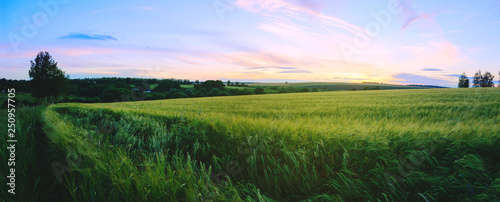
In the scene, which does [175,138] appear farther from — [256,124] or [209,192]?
[209,192]

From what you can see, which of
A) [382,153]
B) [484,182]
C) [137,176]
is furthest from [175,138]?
[484,182]

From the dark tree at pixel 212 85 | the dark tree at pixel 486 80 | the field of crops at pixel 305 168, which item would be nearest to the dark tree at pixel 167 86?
the dark tree at pixel 212 85

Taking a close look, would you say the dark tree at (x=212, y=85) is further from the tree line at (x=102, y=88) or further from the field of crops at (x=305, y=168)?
the field of crops at (x=305, y=168)

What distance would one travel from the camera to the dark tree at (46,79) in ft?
144

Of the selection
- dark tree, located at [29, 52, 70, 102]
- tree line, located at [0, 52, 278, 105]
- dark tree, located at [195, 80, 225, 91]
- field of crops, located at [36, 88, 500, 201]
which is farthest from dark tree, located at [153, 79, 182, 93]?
field of crops, located at [36, 88, 500, 201]

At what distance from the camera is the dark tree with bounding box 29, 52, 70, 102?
144ft

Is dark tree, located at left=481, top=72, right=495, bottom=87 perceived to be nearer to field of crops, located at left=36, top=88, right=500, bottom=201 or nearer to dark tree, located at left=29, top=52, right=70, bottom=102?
field of crops, located at left=36, top=88, right=500, bottom=201

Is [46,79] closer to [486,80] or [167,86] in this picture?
[167,86]

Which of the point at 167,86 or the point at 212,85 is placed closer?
the point at 167,86

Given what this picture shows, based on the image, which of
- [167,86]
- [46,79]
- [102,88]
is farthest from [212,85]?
[46,79]

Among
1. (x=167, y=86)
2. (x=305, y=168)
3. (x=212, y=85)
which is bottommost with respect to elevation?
(x=305, y=168)

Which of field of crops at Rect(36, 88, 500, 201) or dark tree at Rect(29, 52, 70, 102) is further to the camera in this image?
dark tree at Rect(29, 52, 70, 102)

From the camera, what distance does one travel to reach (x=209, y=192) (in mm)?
1672

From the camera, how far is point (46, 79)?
45.3m
